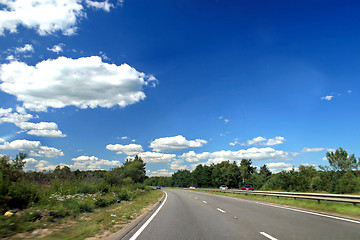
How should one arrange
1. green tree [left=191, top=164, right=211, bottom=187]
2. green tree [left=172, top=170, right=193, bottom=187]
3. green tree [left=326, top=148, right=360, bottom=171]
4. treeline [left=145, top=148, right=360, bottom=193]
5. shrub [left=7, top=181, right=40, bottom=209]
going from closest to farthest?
shrub [left=7, top=181, right=40, bottom=209] → treeline [left=145, top=148, right=360, bottom=193] → green tree [left=326, top=148, right=360, bottom=171] → green tree [left=191, top=164, right=211, bottom=187] → green tree [left=172, top=170, right=193, bottom=187]

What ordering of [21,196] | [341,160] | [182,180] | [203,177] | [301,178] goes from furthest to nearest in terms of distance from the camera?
[182,180], [203,177], [341,160], [301,178], [21,196]

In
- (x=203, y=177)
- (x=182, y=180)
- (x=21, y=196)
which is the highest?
(x=203, y=177)

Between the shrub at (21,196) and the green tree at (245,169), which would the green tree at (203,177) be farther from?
the shrub at (21,196)

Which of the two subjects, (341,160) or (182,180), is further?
(182,180)

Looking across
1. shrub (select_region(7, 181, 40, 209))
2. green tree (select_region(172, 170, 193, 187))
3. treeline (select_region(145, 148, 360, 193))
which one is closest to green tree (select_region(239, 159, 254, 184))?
treeline (select_region(145, 148, 360, 193))

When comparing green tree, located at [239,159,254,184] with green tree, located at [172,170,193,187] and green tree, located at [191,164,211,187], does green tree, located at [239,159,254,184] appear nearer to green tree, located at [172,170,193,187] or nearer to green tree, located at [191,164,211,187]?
green tree, located at [191,164,211,187]

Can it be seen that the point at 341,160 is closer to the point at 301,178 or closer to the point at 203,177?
the point at 301,178

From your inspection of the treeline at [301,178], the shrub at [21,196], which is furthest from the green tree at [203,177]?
the shrub at [21,196]

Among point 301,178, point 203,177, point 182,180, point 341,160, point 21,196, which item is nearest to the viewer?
point 21,196

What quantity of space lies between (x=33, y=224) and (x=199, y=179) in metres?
117

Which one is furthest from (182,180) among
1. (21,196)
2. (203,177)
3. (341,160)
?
(21,196)

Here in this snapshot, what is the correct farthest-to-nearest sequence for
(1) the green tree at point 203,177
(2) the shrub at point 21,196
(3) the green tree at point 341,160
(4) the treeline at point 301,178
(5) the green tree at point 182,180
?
(5) the green tree at point 182,180, (1) the green tree at point 203,177, (3) the green tree at point 341,160, (4) the treeline at point 301,178, (2) the shrub at point 21,196

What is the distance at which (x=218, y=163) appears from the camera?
473 ft

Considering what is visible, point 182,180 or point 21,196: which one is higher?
point 21,196
